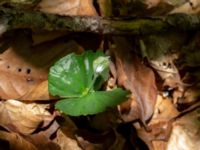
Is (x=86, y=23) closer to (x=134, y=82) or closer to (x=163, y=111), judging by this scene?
(x=134, y=82)

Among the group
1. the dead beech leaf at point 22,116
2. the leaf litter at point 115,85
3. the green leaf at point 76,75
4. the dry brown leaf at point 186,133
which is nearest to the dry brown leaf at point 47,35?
the leaf litter at point 115,85

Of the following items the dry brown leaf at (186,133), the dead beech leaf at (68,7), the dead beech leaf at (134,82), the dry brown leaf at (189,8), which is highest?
the dead beech leaf at (68,7)

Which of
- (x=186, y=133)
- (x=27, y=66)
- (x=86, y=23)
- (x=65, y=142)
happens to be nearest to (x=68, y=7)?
(x=86, y=23)

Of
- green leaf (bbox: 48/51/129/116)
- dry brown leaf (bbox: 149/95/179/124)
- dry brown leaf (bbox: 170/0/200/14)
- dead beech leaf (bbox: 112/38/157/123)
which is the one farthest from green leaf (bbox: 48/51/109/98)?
dry brown leaf (bbox: 170/0/200/14)

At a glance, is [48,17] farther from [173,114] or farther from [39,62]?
[173,114]

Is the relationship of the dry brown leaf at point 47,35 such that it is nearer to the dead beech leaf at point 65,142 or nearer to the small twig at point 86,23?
the small twig at point 86,23

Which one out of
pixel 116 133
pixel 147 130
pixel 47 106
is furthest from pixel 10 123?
pixel 147 130

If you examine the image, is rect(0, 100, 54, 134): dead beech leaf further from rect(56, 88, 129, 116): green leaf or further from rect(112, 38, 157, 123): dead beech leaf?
rect(112, 38, 157, 123): dead beech leaf
